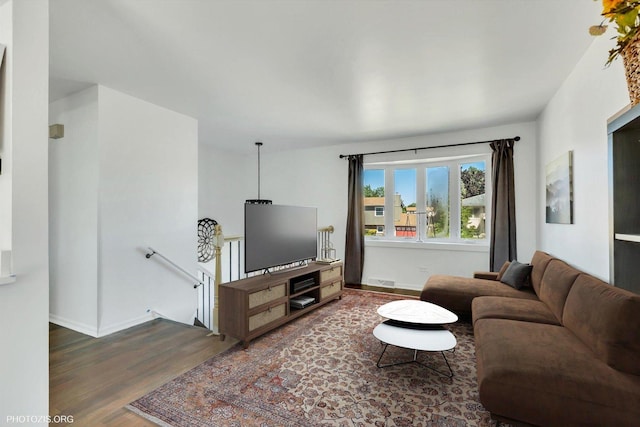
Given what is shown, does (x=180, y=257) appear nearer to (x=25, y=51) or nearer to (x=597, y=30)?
(x=25, y=51)

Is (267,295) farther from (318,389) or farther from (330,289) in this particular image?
(330,289)

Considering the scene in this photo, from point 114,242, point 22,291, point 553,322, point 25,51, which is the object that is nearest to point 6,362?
point 22,291

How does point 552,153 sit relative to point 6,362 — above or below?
above

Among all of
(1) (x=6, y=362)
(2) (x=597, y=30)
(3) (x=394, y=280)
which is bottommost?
(3) (x=394, y=280)

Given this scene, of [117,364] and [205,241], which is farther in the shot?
[205,241]

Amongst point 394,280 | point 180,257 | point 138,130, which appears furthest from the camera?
point 394,280

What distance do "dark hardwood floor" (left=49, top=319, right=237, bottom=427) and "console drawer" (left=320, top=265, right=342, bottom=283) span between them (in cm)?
143

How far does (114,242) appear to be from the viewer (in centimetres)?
313

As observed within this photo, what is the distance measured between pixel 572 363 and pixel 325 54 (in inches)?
100

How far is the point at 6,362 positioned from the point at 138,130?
2.61 metres

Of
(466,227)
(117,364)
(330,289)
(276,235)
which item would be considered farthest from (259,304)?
(466,227)

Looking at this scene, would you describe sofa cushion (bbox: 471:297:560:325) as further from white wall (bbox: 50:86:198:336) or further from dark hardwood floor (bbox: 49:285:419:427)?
white wall (bbox: 50:86:198:336)

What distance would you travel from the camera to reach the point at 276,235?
336 cm

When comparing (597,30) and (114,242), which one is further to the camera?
(114,242)
